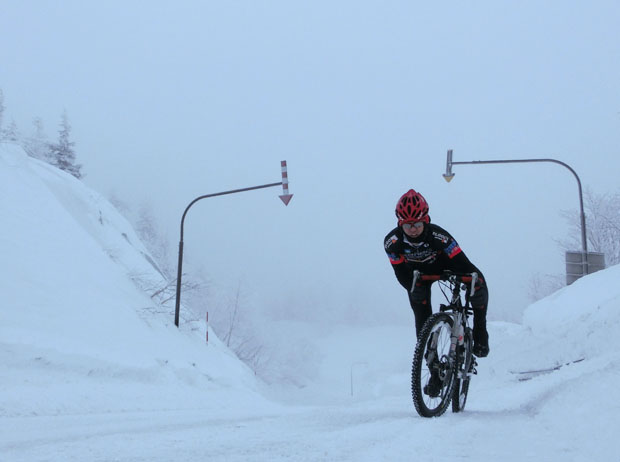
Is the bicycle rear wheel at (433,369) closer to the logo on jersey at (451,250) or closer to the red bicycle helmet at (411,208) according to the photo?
the logo on jersey at (451,250)

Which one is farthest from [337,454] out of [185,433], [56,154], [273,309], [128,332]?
[273,309]

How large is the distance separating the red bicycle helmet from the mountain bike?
1.79 feet

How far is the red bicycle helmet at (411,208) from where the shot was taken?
443 cm

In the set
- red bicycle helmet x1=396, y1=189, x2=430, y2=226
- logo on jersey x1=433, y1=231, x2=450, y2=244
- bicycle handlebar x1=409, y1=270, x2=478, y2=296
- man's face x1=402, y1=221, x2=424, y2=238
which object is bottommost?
bicycle handlebar x1=409, y1=270, x2=478, y2=296

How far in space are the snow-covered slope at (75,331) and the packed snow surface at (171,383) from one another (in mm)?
36

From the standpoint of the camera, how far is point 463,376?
482 cm

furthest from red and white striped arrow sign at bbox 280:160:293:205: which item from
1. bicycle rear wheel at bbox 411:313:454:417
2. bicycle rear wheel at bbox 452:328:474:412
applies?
bicycle rear wheel at bbox 411:313:454:417

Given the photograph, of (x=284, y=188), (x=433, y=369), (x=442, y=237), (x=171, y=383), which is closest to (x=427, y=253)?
(x=442, y=237)

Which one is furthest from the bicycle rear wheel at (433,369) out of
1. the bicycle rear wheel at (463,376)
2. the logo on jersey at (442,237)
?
the logo on jersey at (442,237)

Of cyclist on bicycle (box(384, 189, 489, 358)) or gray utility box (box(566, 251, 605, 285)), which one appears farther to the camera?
gray utility box (box(566, 251, 605, 285))

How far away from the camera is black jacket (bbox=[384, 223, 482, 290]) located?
4617 mm

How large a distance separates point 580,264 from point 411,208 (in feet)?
52.1

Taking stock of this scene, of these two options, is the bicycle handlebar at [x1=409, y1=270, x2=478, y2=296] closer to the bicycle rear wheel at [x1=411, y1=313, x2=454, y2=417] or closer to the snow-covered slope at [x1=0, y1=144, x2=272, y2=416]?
the bicycle rear wheel at [x1=411, y1=313, x2=454, y2=417]

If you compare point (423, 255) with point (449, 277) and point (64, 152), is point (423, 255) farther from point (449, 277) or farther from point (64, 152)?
point (64, 152)
